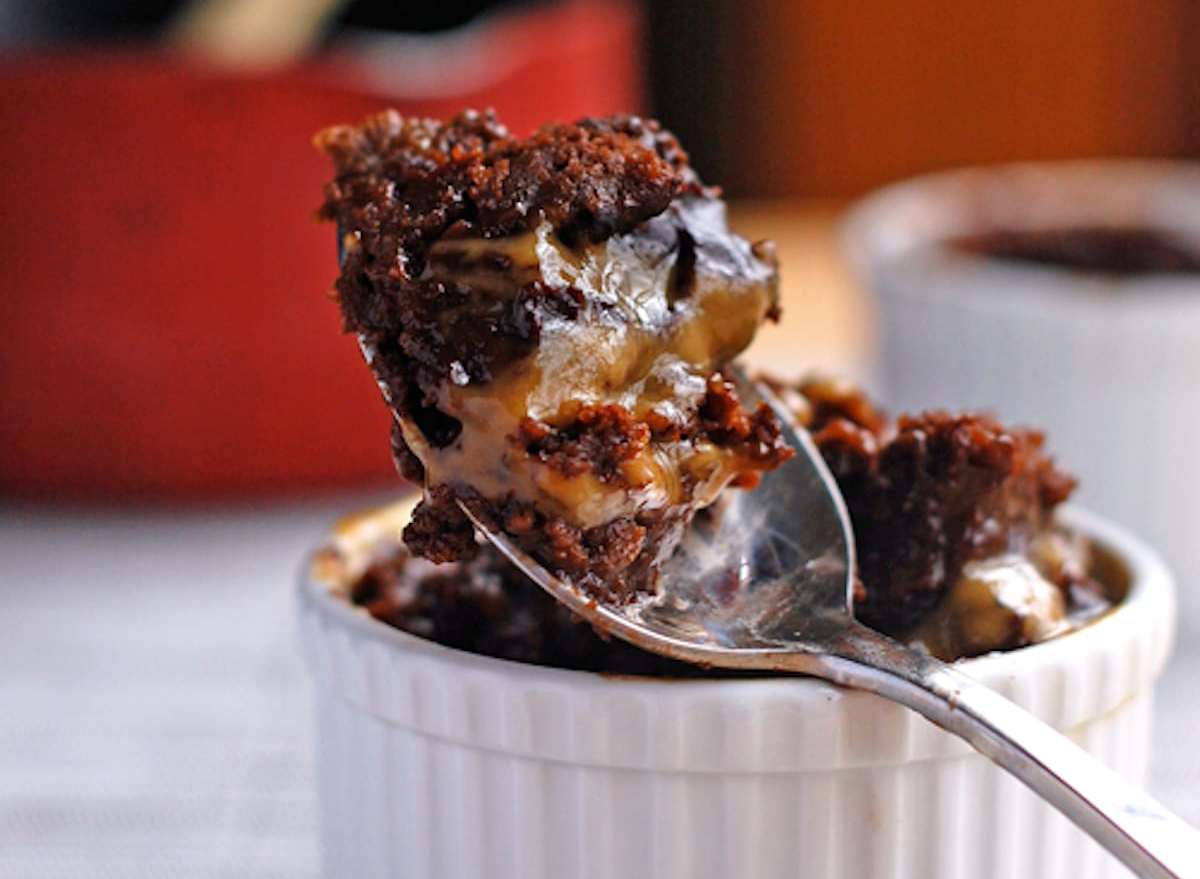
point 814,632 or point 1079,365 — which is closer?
point 814,632

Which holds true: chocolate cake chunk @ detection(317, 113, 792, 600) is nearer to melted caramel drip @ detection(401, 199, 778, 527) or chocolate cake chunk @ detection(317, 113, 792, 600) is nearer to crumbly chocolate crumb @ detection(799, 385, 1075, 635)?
melted caramel drip @ detection(401, 199, 778, 527)

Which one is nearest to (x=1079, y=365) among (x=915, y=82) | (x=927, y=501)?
(x=927, y=501)

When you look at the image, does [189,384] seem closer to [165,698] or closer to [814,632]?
[165,698]

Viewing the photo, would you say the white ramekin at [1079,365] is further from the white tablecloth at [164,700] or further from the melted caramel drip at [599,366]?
the melted caramel drip at [599,366]

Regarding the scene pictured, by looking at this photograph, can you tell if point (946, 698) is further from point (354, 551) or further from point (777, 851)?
point (354, 551)

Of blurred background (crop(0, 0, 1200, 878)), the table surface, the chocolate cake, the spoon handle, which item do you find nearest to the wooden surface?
blurred background (crop(0, 0, 1200, 878))

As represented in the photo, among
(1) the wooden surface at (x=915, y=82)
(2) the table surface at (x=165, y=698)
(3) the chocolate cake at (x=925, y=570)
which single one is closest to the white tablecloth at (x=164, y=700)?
(2) the table surface at (x=165, y=698)
